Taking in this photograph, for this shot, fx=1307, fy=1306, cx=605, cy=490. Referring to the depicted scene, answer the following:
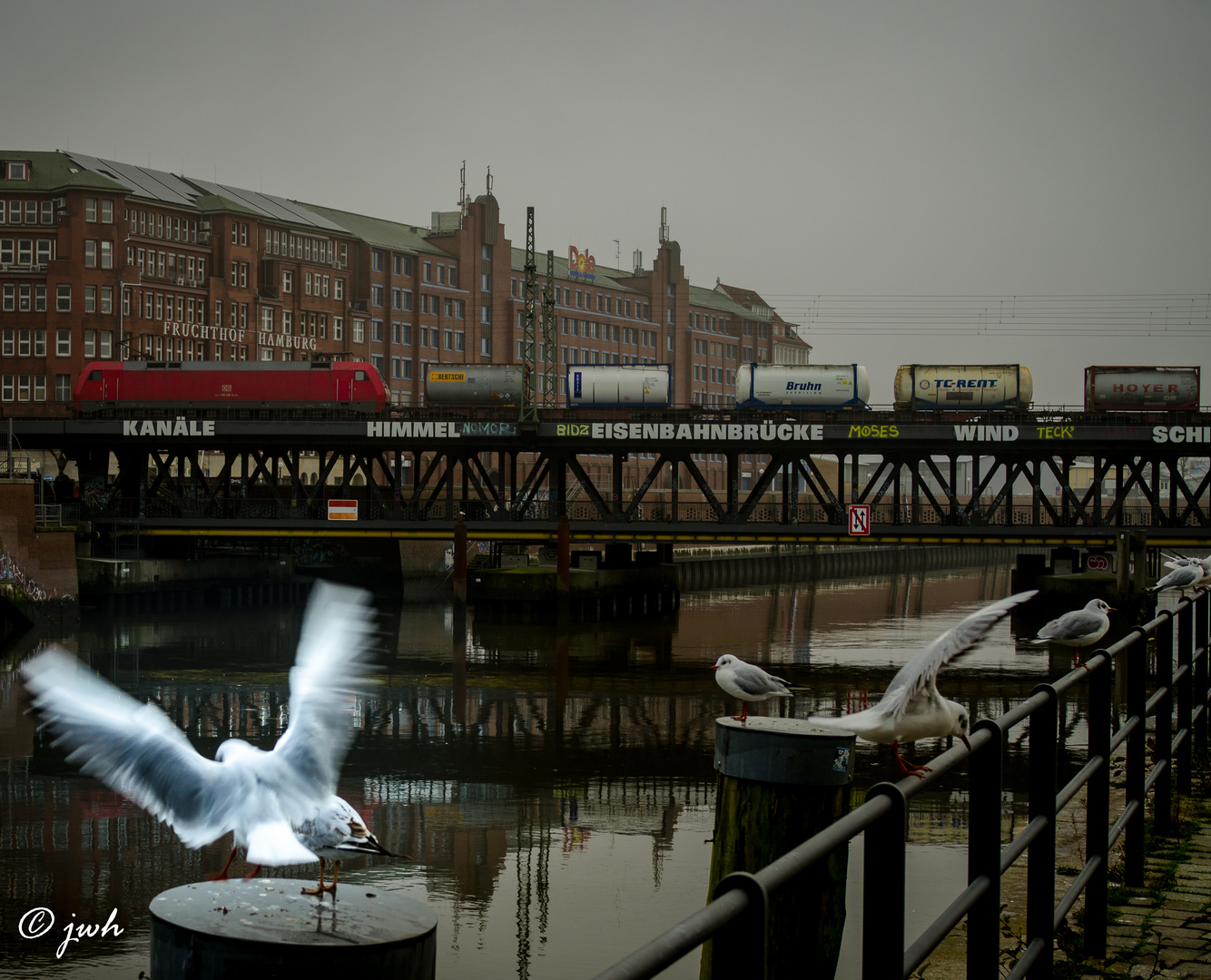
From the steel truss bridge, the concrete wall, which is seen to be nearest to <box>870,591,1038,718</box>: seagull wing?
the steel truss bridge

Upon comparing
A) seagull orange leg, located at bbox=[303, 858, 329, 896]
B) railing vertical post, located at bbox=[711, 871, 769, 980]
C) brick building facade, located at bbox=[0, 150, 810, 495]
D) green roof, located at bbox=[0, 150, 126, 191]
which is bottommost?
seagull orange leg, located at bbox=[303, 858, 329, 896]

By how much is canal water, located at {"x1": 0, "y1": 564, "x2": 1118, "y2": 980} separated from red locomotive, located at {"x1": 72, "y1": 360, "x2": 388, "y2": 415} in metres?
15.6

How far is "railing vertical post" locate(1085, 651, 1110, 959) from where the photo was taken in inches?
275

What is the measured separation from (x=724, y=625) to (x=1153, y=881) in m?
54.3

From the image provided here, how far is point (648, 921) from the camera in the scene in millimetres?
17438

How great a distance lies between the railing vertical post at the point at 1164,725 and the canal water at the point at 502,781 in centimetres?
306

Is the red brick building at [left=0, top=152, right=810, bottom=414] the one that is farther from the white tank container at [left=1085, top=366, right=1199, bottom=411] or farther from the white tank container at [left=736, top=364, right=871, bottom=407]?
the white tank container at [left=1085, top=366, right=1199, bottom=411]

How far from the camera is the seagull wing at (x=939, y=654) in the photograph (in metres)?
6.57

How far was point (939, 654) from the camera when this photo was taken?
22.9 ft

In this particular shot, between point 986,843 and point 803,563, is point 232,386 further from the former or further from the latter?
point 986,843

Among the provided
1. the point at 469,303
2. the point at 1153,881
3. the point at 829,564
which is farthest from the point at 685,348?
the point at 1153,881

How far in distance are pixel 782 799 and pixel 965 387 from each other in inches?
2221

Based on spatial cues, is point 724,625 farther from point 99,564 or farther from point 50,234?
point 50,234

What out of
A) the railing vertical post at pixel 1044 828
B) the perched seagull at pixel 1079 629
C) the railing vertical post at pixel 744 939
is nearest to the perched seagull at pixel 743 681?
the perched seagull at pixel 1079 629
